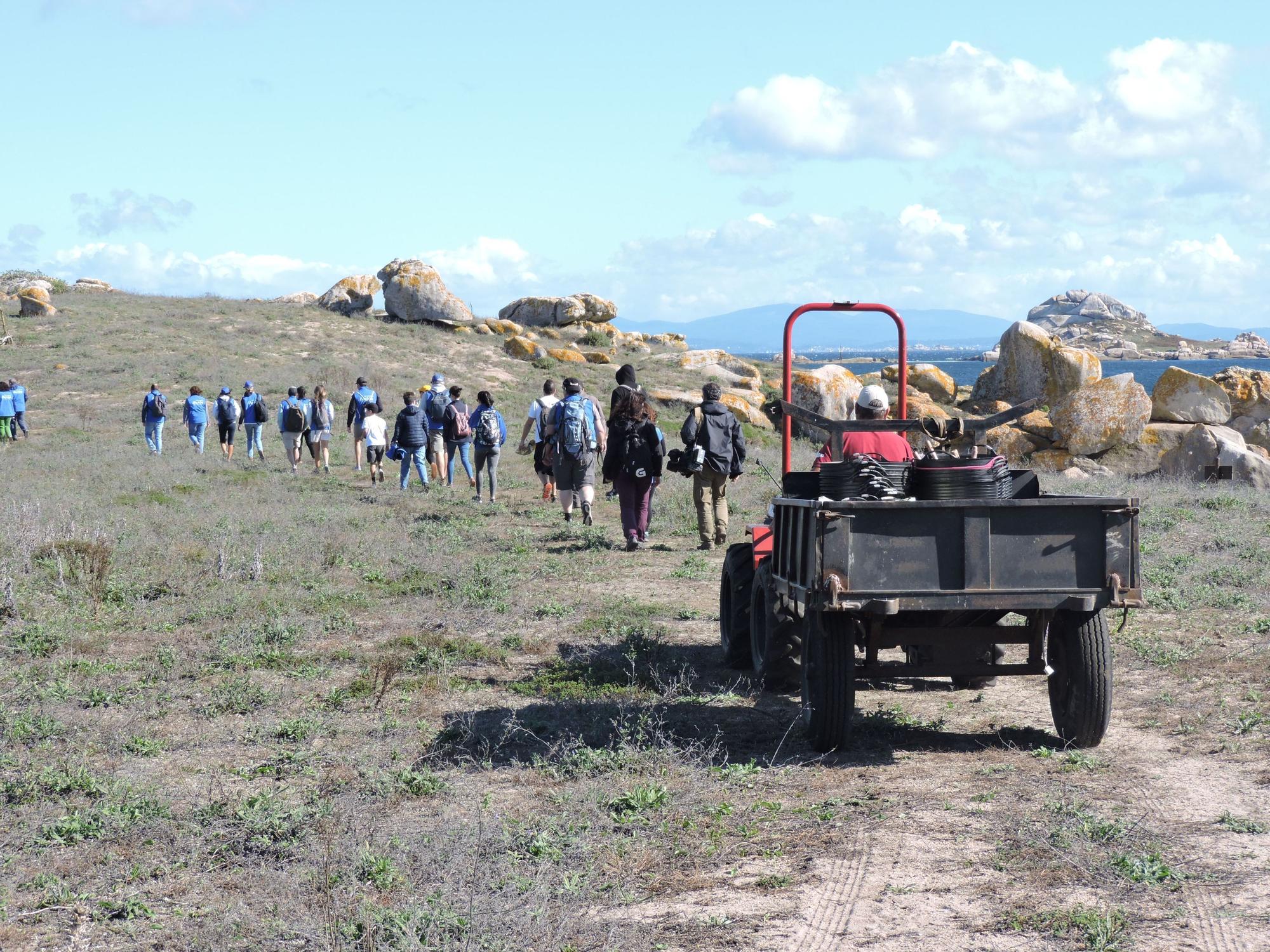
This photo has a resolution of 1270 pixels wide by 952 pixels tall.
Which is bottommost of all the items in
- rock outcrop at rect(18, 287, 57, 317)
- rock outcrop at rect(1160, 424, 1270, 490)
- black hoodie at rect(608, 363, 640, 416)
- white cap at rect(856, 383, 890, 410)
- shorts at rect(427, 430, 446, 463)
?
rock outcrop at rect(1160, 424, 1270, 490)

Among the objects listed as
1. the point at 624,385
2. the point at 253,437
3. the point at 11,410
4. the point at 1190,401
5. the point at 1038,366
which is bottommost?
the point at 253,437

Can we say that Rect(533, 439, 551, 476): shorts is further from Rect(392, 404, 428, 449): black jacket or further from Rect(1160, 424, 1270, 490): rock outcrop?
Rect(1160, 424, 1270, 490): rock outcrop

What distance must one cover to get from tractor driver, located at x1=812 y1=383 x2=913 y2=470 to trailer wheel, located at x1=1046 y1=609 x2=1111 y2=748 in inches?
51.9

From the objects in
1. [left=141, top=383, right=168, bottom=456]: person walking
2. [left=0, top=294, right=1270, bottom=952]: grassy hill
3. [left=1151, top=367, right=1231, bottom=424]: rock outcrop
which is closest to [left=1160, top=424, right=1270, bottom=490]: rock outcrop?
[left=1151, top=367, right=1231, bottom=424]: rock outcrop

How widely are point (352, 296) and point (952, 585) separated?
5262cm

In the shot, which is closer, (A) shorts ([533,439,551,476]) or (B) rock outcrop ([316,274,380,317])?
(A) shorts ([533,439,551,476])

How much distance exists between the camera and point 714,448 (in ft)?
41.2

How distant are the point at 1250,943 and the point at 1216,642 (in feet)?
17.5

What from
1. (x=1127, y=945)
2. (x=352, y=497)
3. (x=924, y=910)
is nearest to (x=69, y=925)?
(x=924, y=910)

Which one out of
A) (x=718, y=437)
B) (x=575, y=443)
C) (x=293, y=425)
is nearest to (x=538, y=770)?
(x=718, y=437)

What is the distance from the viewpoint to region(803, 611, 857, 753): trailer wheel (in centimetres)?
602

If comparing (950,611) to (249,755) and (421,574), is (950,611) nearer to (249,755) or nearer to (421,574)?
(249,755)

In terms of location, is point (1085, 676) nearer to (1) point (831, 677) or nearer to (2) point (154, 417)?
(1) point (831, 677)

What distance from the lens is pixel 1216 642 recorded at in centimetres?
873
